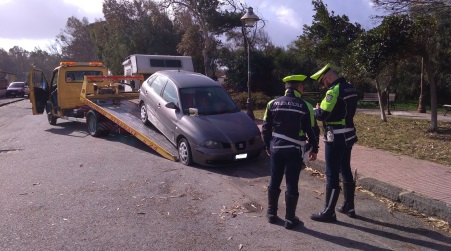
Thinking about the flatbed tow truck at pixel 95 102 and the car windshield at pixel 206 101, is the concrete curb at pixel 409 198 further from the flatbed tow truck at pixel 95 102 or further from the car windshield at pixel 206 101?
the flatbed tow truck at pixel 95 102

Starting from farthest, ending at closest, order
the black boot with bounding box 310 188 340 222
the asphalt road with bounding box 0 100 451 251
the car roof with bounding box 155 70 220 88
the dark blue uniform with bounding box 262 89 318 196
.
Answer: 1. the car roof with bounding box 155 70 220 88
2. the black boot with bounding box 310 188 340 222
3. the dark blue uniform with bounding box 262 89 318 196
4. the asphalt road with bounding box 0 100 451 251

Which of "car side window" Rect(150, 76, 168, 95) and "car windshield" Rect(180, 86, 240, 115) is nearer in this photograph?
"car windshield" Rect(180, 86, 240, 115)

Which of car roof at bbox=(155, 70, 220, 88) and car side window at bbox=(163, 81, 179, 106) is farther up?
car roof at bbox=(155, 70, 220, 88)

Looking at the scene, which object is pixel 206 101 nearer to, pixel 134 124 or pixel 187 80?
pixel 187 80

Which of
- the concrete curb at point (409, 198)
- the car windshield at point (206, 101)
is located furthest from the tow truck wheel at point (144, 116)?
the concrete curb at point (409, 198)

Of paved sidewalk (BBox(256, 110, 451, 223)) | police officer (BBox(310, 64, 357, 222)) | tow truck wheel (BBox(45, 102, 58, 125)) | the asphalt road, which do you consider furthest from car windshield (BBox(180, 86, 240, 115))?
tow truck wheel (BBox(45, 102, 58, 125))

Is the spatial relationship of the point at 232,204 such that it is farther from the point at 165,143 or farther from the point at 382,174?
the point at 165,143

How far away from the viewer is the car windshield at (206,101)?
8.80 m

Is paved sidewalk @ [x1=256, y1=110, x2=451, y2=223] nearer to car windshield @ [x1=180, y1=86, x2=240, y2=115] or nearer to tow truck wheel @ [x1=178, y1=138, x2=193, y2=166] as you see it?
car windshield @ [x1=180, y1=86, x2=240, y2=115]

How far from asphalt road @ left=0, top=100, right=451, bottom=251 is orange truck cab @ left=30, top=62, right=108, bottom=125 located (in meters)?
4.97

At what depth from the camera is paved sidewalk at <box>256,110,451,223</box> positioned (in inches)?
219

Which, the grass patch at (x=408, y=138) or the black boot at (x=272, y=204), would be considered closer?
the black boot at (x=272, y=204)

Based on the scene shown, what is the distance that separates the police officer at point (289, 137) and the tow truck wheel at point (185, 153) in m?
3.25

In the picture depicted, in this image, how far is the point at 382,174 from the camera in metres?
7.01
